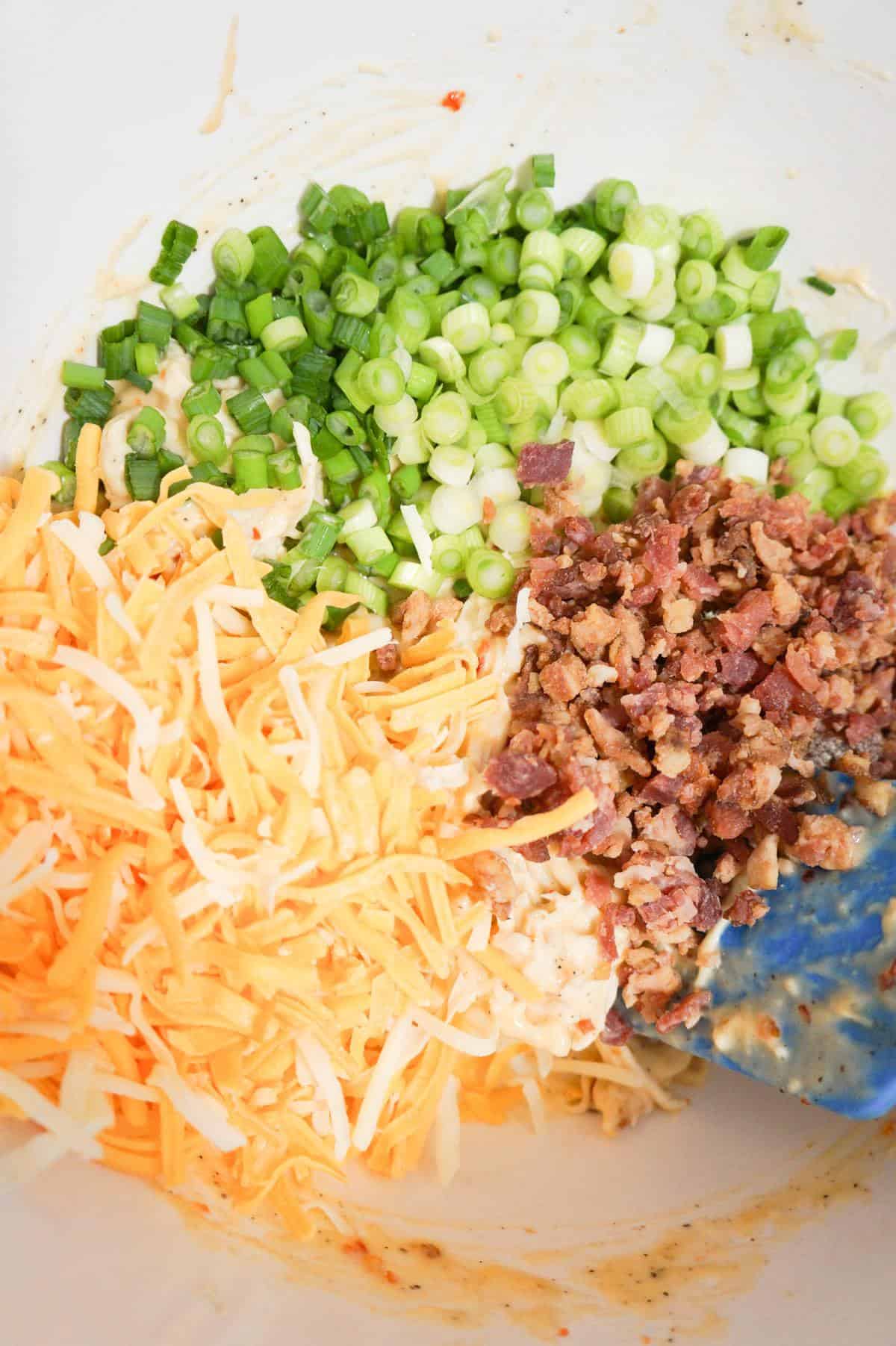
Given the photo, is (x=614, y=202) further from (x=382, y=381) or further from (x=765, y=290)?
(x=382, y=381)

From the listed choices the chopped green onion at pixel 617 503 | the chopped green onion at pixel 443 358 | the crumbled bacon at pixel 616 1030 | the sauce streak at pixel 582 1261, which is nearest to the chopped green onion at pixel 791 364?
the chopped green onion at pixel 617 503

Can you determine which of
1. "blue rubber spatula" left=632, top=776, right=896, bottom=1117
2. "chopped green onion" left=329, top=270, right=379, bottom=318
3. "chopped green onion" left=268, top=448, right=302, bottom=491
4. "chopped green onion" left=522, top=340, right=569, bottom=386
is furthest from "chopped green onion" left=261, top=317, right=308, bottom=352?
"blue rubber spatula" left=632, top=776, right=896, bottom=1117

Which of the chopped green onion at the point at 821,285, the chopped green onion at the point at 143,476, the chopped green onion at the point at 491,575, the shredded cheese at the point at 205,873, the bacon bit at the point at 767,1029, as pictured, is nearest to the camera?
the shredded cheese at the point at 205,873

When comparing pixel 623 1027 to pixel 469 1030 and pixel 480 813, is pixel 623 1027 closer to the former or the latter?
pixel 469 1030

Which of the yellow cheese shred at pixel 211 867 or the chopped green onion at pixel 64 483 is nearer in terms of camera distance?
the yellow cheese shred at pixel 211 867

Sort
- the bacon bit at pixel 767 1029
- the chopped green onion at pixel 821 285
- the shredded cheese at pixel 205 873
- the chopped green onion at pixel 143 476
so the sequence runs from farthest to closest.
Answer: the chopped green onion at pixel 821 285, the chopped green onion at pixel 143 476, the bacon bit at pixel 767 1029, the shredded cheese at pixel 205 873

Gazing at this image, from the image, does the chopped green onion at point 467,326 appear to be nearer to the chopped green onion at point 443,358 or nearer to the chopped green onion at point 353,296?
the chopped green onion at point 443,358

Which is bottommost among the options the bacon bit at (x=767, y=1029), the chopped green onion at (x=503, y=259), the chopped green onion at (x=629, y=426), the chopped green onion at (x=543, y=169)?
the bacon bit at (x=767, y=1029)
